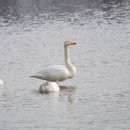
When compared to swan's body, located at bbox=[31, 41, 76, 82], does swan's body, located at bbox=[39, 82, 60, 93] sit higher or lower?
lower

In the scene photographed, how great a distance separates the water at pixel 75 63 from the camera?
1958cm

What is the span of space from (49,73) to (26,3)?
32643 millimetres

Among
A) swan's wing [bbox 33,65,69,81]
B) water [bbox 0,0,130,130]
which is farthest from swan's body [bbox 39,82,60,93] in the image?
swan's wing [bbox 33,65,69,81]

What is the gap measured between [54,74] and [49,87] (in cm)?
99

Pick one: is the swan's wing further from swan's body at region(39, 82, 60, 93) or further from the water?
swan's body at region(39, 82, 60, 93)

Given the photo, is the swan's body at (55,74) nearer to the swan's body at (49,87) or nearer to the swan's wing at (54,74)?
the swan's wing at (54,74)

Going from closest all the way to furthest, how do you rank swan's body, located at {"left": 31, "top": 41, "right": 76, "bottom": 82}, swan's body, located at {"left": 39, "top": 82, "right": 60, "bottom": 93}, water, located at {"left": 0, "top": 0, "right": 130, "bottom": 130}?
water, located at {"left": 0, "top": 0, "right": 130, "bottom": 130}, swan's body, located at {"left": 39, "top": 82, "right": 60, "bottom": 93}, swan's body, located at {"left": 31, "top": 41, "right": 76, "bottom": 82}

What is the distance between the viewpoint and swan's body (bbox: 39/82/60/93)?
2319 centimetres

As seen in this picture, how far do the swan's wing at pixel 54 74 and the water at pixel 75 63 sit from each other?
1.20ft

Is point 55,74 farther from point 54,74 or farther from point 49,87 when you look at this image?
point 49,87

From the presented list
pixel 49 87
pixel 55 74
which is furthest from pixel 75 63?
pixel 49 87

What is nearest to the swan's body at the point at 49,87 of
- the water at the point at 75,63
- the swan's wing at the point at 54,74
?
the water at the point at 75,63

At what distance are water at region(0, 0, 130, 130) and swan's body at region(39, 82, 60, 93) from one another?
187 mm

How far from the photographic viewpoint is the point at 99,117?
1945 centimetres
